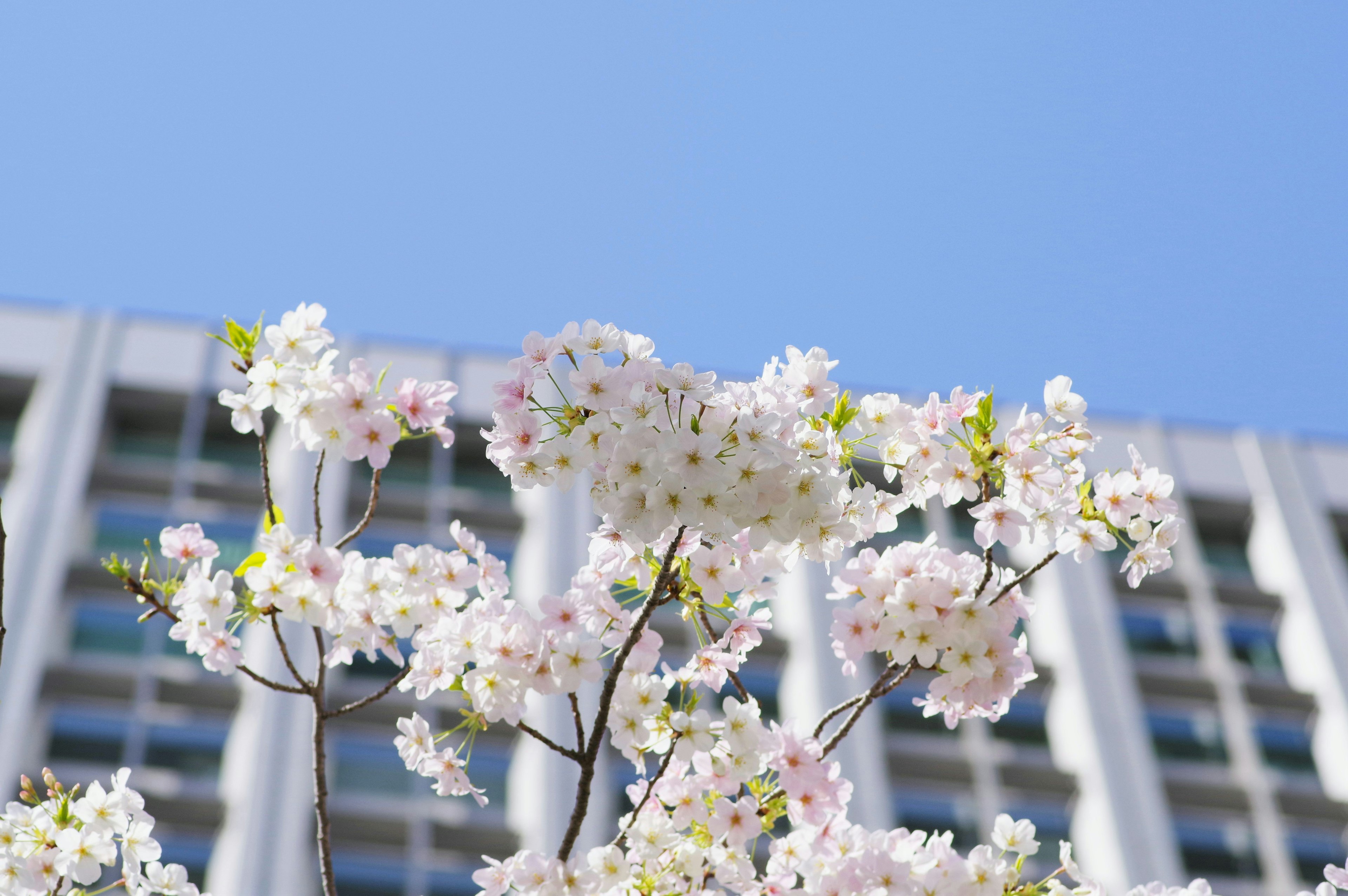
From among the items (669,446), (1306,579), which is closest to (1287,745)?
(1306,579)

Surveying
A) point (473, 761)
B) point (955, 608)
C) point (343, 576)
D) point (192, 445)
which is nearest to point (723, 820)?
point (955, 608)

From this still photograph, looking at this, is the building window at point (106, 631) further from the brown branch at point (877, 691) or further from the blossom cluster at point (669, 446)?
the blossom cluster at point (669, 446)

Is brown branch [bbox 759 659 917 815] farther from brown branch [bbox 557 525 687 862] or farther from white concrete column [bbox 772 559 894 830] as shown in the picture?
white concrete column [bbox 772 559 894 830]

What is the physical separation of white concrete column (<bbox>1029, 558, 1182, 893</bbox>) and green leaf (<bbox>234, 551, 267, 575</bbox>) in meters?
19.0

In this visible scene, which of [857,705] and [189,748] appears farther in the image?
[189,748]

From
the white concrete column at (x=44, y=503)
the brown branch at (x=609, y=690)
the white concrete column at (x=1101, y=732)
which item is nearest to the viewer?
the brown branch at (x=609, y=690)

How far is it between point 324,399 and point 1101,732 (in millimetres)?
22272

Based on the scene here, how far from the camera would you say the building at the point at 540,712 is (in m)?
21.5

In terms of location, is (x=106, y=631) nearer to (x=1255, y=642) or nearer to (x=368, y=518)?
(x=1255, y=642)

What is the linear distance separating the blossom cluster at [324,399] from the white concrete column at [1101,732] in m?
18.8

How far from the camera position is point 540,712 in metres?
Answer: 21.3

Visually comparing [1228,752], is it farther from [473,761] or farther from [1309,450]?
[473,761]

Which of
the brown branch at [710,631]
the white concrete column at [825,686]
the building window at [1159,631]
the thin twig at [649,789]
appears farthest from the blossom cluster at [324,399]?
the building window at [1159,631]

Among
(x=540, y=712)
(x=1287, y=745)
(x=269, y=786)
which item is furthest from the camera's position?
(x=1287, y=745)
